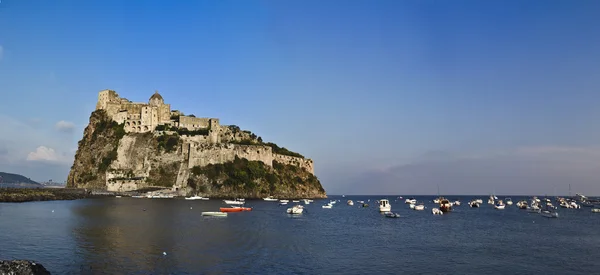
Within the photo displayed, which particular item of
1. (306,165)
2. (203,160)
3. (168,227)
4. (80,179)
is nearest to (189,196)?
(203,160)

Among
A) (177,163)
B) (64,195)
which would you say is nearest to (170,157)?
(177,163)

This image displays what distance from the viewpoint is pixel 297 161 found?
93812mm

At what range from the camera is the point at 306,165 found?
316ft

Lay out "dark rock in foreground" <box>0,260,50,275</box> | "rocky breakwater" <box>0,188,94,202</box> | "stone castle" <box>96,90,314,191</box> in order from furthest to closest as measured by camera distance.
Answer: "stone castle" <box>96,90,314,191</box> < "rocky breakwater" <box>0,188,94,202</box> < "dark rock in foreground" <box>0,260,50,275</box>

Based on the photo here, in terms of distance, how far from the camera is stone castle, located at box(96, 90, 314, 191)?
248ft

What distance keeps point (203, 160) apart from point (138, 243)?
53.3 metres

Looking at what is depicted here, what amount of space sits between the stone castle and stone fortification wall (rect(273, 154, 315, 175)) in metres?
0.04

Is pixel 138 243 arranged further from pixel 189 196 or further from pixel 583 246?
pixel 189 196

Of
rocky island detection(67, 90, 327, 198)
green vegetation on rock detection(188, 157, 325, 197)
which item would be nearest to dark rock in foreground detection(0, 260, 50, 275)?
rocky island detection(67, 90, 327, 198)

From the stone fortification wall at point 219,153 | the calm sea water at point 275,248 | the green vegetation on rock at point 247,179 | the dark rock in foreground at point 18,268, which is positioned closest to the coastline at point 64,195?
the green vegetation on rock at point 247,179

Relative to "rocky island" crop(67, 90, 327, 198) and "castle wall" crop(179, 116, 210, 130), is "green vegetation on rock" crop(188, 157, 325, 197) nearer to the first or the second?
"rocky island" crop(67, 90, 327, 198)

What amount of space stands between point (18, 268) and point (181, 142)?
217 feet

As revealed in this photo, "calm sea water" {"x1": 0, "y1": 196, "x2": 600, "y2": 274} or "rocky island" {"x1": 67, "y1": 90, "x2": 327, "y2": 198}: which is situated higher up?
"rocky island" {"x1": 67, "y1": 90, "x2": 327, "y2": 198}

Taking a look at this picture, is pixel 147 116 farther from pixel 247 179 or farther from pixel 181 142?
pixel 247 179
